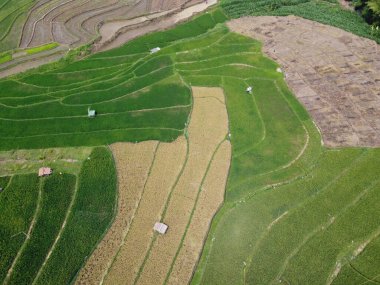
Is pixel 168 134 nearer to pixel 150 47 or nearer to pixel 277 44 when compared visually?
pixel 150 47

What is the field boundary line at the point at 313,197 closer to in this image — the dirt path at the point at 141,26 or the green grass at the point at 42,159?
the green grass at the point at 42,159

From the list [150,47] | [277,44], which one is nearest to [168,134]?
[150,47]

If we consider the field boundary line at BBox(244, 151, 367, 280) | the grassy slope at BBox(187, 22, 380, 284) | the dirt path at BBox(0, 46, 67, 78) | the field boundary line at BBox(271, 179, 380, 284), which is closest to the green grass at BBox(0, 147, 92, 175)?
the grassy slope at BBox(187, 22, 380, 284)

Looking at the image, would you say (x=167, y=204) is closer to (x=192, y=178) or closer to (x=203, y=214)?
(x=203, y=214)

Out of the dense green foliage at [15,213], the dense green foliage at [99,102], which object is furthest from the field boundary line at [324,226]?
the dense green foliage at [15,213]

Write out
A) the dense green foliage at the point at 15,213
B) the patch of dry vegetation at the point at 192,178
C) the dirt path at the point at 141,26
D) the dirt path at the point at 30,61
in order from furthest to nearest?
the dirt path at the point at 141,26 → the dirt path at the point at 30,61 → the dense green foliage at the point at 15,213 → the patch of dry vegetation at the point at 192,178

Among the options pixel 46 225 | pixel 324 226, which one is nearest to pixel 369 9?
pixel 324 226
